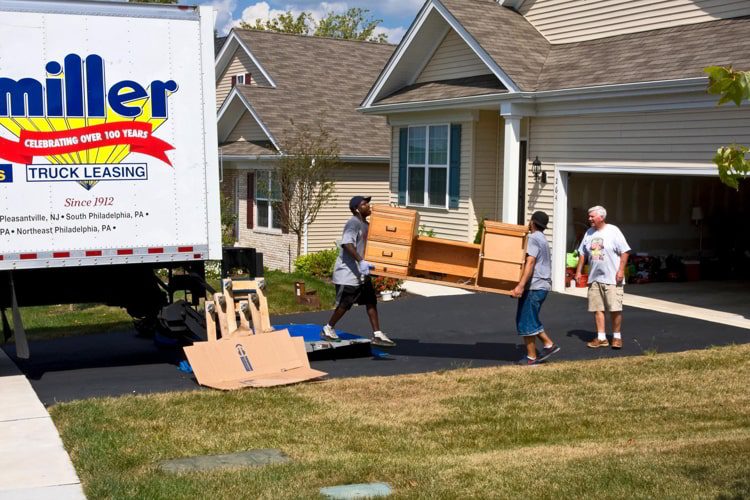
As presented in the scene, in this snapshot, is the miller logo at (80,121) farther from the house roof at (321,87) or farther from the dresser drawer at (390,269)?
the house roof at (321,87)

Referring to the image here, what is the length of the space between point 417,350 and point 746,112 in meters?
5.75

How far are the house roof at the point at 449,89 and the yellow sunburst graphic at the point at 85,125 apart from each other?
8705 mm

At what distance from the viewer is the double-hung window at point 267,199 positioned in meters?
26.0

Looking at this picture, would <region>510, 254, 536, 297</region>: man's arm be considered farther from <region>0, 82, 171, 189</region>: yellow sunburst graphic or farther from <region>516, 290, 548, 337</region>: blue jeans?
<region>0, 82, 171, 189</region>: yellow sunburst graphic

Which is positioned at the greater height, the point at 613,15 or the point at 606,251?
the point at 613,15

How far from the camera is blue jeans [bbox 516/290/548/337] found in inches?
443

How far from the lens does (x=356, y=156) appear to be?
84.5 ft

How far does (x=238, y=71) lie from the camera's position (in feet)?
105

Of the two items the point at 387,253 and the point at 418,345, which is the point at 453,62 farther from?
the point at 387,253

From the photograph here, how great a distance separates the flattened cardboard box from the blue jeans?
2.37 metres

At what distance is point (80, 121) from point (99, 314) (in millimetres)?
8429

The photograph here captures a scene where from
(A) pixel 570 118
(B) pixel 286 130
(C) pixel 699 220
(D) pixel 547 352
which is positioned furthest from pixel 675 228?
(D) pixel 547 352

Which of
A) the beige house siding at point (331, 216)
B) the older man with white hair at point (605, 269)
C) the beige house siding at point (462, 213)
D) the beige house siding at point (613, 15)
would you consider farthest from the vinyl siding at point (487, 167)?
the older man with white hair at point (605, 269)

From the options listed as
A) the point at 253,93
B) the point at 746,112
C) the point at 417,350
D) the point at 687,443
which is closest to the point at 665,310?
the point at 746,112
